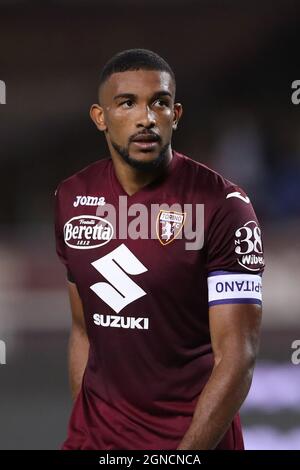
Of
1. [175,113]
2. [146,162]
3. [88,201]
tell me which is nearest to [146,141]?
[146,162]

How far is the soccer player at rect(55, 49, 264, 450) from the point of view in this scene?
2.53 metres

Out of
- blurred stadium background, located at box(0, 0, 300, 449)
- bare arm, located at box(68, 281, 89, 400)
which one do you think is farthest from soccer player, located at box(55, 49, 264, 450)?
blurred stadium background, located at box(0, 0, 300, 449)

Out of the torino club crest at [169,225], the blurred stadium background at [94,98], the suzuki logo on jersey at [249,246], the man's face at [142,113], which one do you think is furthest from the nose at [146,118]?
the blurred stadium background at [94,98]

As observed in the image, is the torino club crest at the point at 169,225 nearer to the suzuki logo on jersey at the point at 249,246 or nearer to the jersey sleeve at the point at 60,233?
the suzuki logo on jersey at the point at 249,246

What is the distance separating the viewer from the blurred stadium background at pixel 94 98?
770 cm

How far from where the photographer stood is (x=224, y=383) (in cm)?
246

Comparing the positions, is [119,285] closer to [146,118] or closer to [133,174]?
[133,174]

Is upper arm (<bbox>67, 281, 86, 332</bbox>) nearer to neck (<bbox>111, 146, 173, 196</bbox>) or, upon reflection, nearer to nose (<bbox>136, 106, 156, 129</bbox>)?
neck (<bbox>111, 146, 173, 196</bbox>)

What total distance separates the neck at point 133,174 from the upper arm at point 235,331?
430 mm

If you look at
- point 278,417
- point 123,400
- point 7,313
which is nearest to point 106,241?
point 123,400

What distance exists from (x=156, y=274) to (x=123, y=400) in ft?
1.27

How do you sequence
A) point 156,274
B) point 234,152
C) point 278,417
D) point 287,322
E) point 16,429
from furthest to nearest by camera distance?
point 234,152
point 287,322
point 278,417
point 16,429
point 156,274

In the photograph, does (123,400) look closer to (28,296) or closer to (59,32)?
(28,296)

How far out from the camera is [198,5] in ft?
28.3
